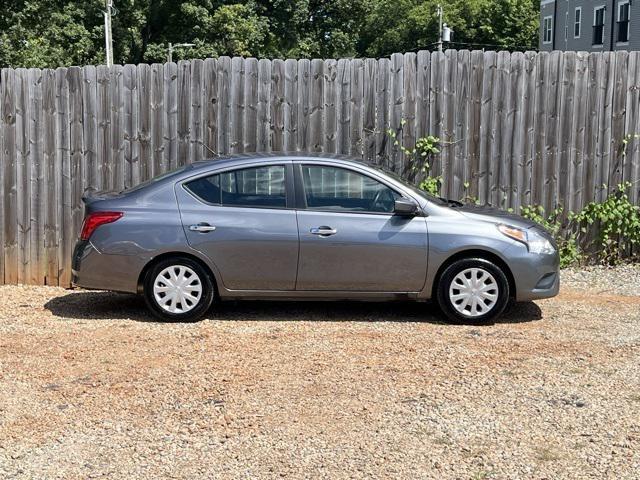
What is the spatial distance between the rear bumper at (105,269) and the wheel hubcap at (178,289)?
22cm

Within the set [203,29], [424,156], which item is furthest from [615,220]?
[203,29]

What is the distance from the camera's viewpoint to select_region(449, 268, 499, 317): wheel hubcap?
7.89m

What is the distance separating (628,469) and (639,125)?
6259 millimetres

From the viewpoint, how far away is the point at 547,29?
54.5m

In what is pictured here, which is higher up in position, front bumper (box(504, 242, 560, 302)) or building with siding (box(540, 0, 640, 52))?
building with siding (box(540, 0, 640, 52))

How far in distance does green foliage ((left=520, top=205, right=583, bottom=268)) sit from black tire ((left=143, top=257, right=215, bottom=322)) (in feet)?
12.9

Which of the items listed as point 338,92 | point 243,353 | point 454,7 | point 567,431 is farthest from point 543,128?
point 454,7

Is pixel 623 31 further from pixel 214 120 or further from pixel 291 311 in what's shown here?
pixel 291 311

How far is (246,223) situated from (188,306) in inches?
34.5

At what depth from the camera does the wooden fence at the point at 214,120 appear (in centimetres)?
975

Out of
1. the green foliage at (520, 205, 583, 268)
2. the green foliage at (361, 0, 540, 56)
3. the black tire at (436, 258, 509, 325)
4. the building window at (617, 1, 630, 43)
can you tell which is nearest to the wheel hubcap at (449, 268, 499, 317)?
the black tire at (436, 258, 509, 325)

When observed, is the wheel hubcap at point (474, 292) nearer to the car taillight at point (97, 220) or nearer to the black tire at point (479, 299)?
the black tire at point (479, 299)

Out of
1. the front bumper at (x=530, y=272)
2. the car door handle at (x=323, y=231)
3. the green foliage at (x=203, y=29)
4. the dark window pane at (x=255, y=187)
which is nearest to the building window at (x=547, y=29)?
the green foliage at (x=203, y=29)

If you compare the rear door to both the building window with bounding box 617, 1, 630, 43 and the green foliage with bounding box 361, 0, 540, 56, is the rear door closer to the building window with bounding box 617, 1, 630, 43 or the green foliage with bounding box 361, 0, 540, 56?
the building window with bounding box 617, 1, 630, 43
